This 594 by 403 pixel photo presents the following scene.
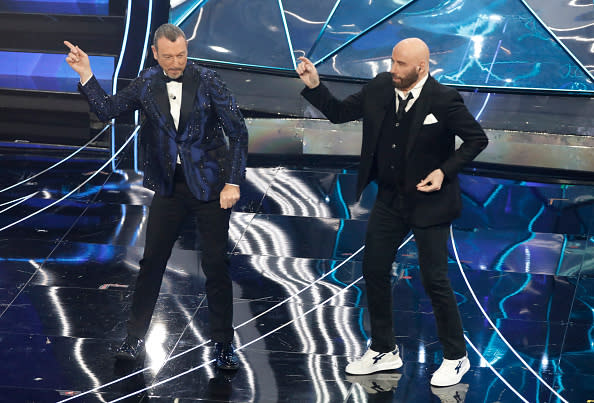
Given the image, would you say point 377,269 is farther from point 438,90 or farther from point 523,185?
point 523,185

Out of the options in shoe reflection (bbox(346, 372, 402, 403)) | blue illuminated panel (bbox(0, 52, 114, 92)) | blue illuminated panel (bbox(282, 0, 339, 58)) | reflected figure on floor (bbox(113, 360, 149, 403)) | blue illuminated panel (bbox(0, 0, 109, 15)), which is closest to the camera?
reflected figure on floor (bbox(113, 360, 149, 403))

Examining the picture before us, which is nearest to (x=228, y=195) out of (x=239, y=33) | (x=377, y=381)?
(x=377, y=381)

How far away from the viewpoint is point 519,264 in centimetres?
484

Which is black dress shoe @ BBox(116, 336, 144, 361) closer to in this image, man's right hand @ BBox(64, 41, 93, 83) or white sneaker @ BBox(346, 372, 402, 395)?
white sneaker @ BBox(346, 372, 402, 395)

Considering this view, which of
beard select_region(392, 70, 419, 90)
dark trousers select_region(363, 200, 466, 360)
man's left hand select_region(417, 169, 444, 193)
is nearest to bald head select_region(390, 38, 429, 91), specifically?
beard select_region(392, 70, 419, 90)

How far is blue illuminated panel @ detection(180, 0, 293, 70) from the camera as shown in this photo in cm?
946

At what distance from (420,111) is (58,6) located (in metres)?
7.32

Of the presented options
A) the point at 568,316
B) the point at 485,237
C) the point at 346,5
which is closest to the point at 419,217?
the point at 568,316

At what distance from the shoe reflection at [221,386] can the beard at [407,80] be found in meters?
1.44

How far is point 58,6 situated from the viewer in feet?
30.4

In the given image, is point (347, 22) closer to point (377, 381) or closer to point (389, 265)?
point (389, 265)

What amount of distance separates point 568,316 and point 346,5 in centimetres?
641

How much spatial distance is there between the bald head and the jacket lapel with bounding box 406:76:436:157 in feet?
0.21

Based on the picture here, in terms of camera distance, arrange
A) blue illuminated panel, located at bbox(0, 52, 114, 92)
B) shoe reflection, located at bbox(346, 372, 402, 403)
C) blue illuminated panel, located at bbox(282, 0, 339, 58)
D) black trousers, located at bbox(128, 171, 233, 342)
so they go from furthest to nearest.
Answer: blue illuminated panel, located at bbox(282, 0, 339, 58) → blue illuminated panel, located at bbox(0, 52, 114, 92) → black trousers, located at bbox(128, 171, 233, 342) → shoe reflection, located at bbox(346, 372, 402, 403)
